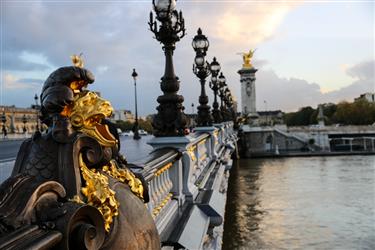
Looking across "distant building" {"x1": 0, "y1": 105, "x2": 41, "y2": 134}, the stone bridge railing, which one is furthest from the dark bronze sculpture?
"distant building" {"x1": 0, "y1": 105, "x2": 41, "y2": 134}

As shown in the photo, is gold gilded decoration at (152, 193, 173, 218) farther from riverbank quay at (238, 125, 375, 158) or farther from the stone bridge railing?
riverbank quay at (238, 125, 375, 158)

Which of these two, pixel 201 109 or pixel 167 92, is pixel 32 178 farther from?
pixel 201 109

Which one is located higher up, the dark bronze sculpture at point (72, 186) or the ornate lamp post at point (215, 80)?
the ornate lamp post at point (215, 80)

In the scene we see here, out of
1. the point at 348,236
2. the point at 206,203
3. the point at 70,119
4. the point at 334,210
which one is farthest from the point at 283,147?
the point at 70,119

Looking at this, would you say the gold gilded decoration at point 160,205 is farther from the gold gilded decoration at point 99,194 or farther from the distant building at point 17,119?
the distant building at point 17,119

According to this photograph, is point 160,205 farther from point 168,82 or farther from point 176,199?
point 168,82

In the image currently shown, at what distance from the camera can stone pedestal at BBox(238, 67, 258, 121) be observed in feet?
227

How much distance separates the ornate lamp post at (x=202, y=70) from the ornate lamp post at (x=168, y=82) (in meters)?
5.59

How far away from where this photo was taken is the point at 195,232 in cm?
571

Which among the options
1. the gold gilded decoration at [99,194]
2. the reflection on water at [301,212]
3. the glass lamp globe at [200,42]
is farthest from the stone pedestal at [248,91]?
the gold gilded decoration at [99,194]

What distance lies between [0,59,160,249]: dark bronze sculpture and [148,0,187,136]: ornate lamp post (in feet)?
14.1

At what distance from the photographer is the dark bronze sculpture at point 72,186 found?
70.4 inches

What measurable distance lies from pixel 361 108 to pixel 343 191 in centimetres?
7842

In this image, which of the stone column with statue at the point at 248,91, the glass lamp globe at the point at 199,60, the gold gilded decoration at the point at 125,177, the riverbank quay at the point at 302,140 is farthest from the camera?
the stone column with statue at the point at 248,91
